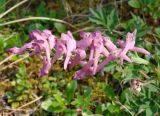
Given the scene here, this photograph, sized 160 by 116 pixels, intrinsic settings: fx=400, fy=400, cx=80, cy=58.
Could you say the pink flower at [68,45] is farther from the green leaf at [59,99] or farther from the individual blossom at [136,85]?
the green leaf at [59,99]

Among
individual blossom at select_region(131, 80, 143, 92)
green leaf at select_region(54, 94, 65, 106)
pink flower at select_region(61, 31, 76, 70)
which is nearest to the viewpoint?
pink flower at select_region(61, 31, 76, 70)

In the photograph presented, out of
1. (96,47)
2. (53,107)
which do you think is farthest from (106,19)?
(96,47)

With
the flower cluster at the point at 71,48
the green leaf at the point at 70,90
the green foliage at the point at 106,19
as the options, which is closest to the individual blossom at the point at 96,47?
the flower cluster at the point at 71,48

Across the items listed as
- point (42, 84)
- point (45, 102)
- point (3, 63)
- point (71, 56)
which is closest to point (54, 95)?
point (45, 102)

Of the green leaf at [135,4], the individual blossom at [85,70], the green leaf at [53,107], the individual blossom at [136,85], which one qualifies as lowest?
the green leaf at [53,107]

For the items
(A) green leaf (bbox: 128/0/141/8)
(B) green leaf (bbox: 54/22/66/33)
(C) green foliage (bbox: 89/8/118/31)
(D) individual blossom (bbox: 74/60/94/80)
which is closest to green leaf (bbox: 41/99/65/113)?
(C) green foliage (bbox: 89/8/118/31)

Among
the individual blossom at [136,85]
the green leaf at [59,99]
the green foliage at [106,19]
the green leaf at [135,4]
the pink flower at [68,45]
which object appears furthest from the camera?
the green leaf at [135,4]

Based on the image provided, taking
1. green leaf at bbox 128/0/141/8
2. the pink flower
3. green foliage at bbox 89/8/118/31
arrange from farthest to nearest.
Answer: green leaf at bbox 128/0/141/8, green foliage at bbox 89/8/118/31, the pink flower

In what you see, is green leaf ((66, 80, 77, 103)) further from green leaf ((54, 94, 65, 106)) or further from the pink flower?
the pink flower

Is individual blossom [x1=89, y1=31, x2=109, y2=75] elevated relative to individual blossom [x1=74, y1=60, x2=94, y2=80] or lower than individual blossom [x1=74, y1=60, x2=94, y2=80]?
elevated

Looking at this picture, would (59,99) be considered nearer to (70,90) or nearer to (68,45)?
(70,90)

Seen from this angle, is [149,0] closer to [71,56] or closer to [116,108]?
[116,108]
